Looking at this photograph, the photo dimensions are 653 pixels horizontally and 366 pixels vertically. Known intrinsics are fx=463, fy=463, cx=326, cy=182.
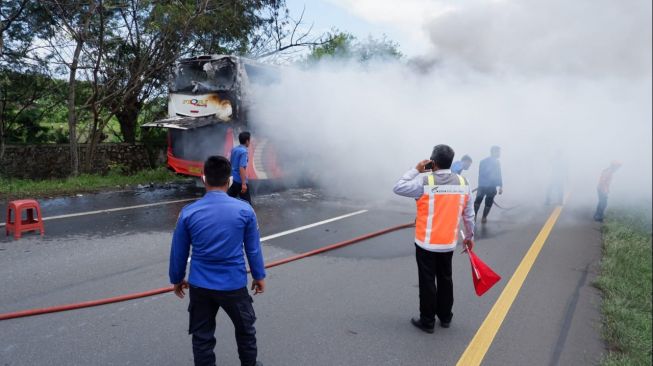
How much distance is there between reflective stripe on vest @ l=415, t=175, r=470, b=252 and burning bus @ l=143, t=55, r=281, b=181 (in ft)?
23.3

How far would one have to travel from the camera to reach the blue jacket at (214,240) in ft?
8.59

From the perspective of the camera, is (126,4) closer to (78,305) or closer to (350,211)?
(350,211)

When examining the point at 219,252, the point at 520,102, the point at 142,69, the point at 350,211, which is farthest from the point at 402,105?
the point at 219,252

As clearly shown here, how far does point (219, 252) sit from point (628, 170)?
18880mm

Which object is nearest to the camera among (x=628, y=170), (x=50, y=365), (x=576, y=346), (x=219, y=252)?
(x=219, y=252)

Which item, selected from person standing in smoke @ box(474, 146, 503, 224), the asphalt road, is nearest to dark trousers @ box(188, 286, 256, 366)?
the asphalt road

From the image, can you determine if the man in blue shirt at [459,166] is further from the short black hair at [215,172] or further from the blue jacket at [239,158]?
the short black hair at [215,172]

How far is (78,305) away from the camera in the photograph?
12.6 ft

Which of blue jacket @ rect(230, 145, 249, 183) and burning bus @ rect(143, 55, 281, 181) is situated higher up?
burning bus @ rect(143, 55, 281, 181)

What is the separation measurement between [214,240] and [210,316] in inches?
19.1

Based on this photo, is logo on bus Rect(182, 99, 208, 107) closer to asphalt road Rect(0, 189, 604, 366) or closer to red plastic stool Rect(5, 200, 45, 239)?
asphalt road Rect(0, 189, 604, 366)

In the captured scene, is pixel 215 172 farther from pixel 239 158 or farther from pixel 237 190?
pixel 237 190

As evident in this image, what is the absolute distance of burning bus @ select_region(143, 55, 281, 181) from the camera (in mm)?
10375

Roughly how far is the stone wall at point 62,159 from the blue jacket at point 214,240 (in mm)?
11215
